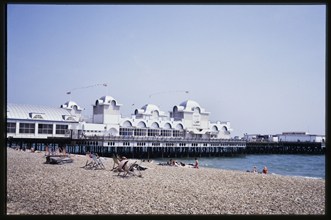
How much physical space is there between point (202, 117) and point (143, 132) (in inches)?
670

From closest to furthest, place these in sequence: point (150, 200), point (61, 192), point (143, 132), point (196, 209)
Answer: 1. point (196, 209)
2. point (150, 200)
3. point (61, 192)
4. point (143, 132)

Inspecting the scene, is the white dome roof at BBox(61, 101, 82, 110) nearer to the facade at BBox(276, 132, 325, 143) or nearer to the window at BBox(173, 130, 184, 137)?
the window at BBox(173, 130, 184, 137)

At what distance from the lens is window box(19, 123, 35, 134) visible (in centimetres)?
4091

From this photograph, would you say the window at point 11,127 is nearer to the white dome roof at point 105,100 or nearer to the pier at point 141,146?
the pier at point 141,146

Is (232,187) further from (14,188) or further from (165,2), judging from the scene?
(165,2)

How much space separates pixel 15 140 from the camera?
39.4 metres

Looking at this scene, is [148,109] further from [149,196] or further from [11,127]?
[149,196]

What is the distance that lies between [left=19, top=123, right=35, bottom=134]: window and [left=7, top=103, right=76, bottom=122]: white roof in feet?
2.79

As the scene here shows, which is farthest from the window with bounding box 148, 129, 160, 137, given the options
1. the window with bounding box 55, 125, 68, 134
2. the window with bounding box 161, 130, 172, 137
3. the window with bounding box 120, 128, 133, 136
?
the window with bounding box 55, 125, 68, 134

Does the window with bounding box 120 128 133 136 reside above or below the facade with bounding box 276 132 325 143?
above

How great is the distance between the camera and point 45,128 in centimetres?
4306

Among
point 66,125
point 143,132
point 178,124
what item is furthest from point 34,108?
point 178,124

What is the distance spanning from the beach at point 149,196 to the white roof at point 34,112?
1153 inches

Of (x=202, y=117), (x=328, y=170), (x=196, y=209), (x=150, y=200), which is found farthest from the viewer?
(x=202, y=117)
